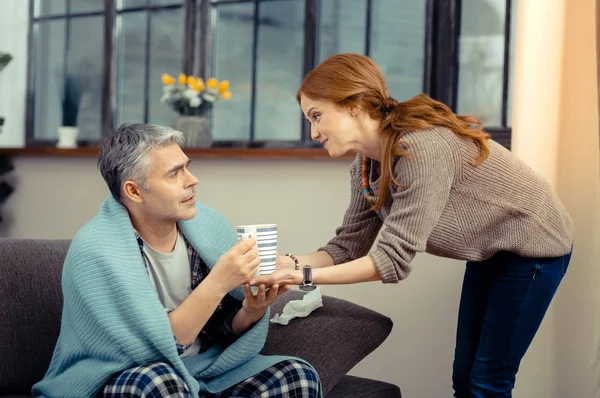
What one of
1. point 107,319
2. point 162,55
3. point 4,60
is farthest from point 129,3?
point 107,319

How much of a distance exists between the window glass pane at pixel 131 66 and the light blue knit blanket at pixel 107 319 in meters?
1.94

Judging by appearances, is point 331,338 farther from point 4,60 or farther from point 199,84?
point 4,60

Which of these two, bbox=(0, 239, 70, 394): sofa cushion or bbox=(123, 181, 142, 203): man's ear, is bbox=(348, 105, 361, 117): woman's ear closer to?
bbox=(123, 181, 142, 203): man's ear

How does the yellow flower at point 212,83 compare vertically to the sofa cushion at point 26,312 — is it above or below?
above

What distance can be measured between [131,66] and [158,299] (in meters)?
2.21

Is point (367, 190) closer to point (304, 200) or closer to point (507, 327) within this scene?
point (507, 327)

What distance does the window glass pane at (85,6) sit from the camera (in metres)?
3.76

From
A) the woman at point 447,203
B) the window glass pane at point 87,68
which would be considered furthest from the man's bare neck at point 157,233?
the window glass pane at point 87,68

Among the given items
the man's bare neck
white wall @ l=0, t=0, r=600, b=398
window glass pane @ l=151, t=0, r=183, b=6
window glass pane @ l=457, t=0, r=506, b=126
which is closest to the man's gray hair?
the man's bare neck

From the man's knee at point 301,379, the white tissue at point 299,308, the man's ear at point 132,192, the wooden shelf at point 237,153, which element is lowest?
the man's knee at point 301,379

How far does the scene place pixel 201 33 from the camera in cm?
347

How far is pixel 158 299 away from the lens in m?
1.72

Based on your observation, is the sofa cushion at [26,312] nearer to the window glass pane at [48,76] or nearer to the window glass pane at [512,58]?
the window glass pane at [512,58]

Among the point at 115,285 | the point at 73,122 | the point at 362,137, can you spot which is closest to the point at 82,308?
the point at 115,285
